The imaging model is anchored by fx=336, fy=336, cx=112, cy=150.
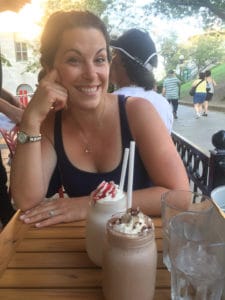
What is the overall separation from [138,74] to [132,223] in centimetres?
203

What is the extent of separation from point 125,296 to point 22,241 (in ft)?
1.38

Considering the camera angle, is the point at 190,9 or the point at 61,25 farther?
the point at 190,9

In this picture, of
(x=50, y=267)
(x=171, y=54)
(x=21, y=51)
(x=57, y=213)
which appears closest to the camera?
(x=50, y=267)

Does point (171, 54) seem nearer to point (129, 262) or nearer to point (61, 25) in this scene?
point (61, 25)

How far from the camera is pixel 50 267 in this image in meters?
0.85

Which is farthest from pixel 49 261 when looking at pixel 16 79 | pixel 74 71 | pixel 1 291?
pixel 16 79

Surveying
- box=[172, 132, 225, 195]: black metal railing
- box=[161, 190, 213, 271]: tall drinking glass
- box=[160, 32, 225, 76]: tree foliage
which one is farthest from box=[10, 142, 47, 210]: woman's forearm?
box=[160, 32, 225, 76]: tree foliage

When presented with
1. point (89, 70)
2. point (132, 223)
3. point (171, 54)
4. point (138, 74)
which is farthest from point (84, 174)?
point (171, 54)

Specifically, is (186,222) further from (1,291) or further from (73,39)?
(73,39)

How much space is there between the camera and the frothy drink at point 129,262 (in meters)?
0.68

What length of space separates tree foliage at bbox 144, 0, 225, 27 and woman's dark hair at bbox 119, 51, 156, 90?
14.0 ft

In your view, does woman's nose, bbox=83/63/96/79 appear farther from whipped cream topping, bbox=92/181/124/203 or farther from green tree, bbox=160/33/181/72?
green tree, bbox=160/33/181/72

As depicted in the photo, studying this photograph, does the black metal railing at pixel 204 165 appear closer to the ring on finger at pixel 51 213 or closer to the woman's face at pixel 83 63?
the woman's face at pixel 83 63

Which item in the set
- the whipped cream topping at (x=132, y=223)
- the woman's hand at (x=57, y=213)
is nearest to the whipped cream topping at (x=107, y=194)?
the whipped cream topping at (x=132, y=223)
